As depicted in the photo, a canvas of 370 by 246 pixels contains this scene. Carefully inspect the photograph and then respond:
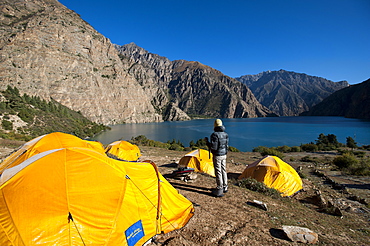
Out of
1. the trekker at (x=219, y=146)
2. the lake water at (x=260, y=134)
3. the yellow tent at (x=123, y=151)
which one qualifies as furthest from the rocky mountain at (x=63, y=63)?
the trekker at (x=219, y=146)

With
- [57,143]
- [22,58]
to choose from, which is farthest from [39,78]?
[57,143]

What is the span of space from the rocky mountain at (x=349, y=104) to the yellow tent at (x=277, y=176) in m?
155

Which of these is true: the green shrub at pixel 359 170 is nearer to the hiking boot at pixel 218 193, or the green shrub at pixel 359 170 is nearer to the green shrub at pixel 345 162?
the green shrub at pixel 345 162

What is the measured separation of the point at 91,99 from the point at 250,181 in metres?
101

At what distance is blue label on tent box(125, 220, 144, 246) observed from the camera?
3.35 meters

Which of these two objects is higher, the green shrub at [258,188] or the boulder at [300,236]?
the boulder at [300,236]

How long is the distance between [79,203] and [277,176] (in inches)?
344

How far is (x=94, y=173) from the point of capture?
3.60m

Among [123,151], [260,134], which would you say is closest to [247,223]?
[123,151]

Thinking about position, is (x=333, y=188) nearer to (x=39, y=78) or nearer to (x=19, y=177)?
(x=19, y=177)

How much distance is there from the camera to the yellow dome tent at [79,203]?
2.89 meters

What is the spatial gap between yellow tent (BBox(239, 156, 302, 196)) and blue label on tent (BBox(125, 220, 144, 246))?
286 inches

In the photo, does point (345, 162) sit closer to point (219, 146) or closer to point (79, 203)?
point (219, 146)

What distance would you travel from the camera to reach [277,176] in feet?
29.0
